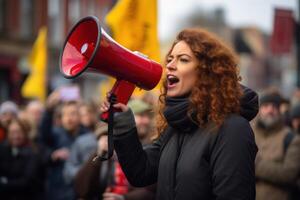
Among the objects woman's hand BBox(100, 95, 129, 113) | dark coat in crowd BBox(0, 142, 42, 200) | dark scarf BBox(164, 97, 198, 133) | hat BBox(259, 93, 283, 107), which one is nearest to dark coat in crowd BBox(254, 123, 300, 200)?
hat BBox(259, 93, 283, 107)

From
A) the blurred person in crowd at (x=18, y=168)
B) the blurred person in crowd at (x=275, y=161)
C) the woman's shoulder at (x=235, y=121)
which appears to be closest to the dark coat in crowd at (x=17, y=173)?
the blurred person in crowd at (x=18, y=168)

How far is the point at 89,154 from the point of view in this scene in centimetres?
562

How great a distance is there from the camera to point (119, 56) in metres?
2.94

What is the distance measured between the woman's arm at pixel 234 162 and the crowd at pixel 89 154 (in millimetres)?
984

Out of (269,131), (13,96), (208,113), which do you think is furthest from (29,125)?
(13,96)

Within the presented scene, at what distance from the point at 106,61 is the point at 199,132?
1.74ft

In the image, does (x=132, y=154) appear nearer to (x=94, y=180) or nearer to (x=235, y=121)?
(x=235, y=121)

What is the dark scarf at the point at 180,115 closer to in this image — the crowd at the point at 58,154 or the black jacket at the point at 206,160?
the black jacket at the point at 206,160

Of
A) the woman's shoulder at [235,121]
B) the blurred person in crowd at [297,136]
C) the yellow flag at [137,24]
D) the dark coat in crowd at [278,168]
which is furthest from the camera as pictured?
the yellow flag at [137,24]

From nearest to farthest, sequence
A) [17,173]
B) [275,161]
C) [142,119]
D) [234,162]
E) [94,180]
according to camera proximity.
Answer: [234,162] < [94,180] < [142,119] < [275,161] < [17,173]

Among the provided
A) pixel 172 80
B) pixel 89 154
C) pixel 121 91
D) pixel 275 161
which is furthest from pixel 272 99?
pixel 121 91

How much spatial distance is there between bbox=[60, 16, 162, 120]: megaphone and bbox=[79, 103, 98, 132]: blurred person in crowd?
3.99 meters

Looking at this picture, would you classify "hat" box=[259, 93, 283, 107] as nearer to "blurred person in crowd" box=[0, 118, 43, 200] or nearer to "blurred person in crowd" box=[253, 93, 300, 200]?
"blurred person in crowd" box=[253, 93, 300, 200]

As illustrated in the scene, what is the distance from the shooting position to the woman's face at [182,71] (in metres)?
3.01
